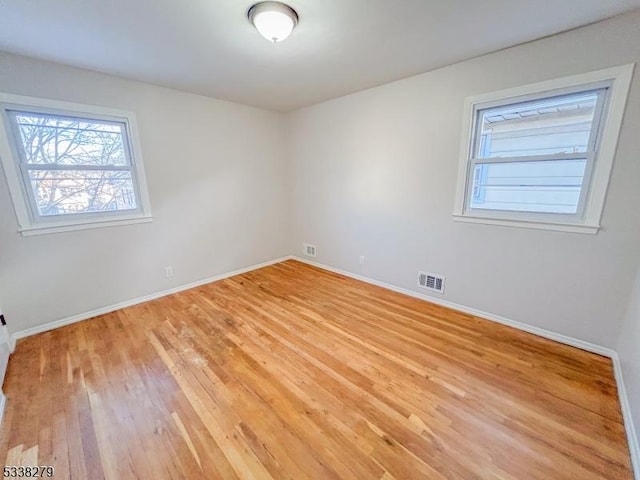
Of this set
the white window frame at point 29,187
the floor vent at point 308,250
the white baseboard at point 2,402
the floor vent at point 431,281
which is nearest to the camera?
the white baseboard at point 2,402

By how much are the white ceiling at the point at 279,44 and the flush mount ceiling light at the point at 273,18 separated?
5 centimetres

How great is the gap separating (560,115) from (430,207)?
125 cm

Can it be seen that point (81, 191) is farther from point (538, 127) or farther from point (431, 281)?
point (538, 127)

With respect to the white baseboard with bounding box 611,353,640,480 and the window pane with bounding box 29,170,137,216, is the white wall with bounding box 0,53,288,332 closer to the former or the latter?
the window pane with bounding box 29,170,137,216

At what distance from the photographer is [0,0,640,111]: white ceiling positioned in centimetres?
163

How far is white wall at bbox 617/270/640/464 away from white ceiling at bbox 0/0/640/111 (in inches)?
77.2

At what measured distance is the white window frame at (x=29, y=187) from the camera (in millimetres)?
2209

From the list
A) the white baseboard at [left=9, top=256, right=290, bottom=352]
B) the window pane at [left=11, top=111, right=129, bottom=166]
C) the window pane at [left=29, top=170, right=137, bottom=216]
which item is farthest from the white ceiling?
the white baseboard at [left=9, top=256, right=290, bottom=352]

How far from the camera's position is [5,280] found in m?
2.31

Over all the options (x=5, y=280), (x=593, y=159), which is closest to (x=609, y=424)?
(x=593, y=159)

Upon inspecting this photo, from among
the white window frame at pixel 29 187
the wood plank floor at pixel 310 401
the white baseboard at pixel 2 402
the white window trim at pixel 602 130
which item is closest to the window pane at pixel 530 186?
the white window trim at pixel 602 130

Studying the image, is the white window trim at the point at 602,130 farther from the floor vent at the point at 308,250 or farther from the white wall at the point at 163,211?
the white wall at the point at 163,211

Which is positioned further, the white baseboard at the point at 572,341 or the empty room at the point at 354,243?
the empty room at the point at 354,243

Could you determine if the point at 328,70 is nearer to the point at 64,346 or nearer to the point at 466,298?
the point at 466,298
